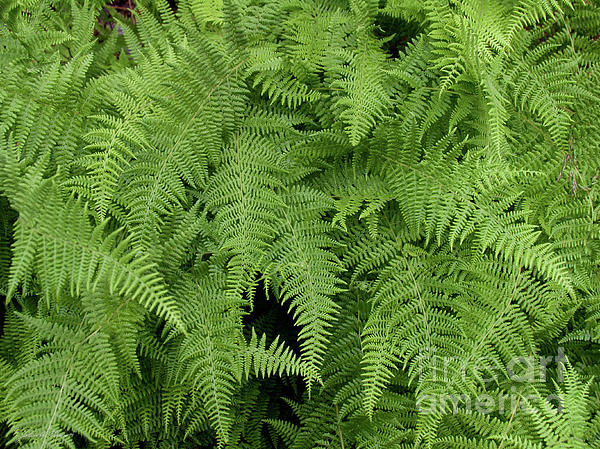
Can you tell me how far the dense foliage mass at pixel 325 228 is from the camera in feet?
7.25

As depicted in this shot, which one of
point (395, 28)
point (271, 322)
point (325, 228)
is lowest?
point (271, 322)

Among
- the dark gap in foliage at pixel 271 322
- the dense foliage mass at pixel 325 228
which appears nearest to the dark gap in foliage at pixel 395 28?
the dense foliage mass at pixel 325 228

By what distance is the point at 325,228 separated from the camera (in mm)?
2412

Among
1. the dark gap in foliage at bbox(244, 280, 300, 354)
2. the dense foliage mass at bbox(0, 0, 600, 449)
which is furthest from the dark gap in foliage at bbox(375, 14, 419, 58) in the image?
the dark gap in foliage at bbox(244, 280, 300, 354)

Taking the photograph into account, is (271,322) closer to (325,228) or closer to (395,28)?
(325,228)

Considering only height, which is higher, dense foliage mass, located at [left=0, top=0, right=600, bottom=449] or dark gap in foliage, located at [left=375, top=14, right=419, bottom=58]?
dark gap in foliage, located at [left=375, top=14, right=419, bottom=58]

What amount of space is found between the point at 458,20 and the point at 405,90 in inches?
16.3

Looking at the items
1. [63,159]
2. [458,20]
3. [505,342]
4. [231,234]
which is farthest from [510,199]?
[63,159]

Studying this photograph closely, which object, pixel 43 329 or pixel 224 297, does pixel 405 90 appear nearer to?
pixel 224 297

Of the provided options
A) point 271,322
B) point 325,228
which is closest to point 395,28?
point 325,228

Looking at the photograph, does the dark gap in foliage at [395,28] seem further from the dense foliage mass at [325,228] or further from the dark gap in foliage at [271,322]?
the dark gap in foliage at [271,322]

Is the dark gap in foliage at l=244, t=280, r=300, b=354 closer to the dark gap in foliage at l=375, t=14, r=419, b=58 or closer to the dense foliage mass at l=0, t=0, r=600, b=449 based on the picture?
the dense foliage mass at l=0, t=0, r=600, b=449

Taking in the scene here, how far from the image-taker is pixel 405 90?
2.58 meters

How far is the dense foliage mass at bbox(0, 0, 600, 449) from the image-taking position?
221 centimetres
